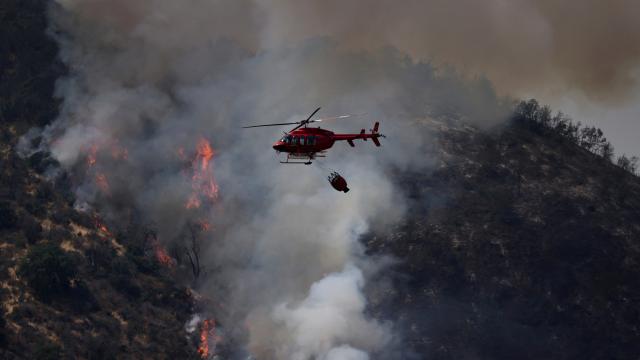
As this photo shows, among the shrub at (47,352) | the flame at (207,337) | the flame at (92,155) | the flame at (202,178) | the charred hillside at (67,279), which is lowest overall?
the shrub at (47,352)

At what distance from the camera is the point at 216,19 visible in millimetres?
172125

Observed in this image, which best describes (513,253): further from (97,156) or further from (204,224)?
(97,156)

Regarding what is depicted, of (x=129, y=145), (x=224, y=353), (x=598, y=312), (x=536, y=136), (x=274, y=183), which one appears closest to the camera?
(x=224, y=353)

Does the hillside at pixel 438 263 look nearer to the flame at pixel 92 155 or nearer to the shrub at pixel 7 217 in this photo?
the shrub at pixel 7 217

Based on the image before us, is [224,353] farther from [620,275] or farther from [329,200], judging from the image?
[620,275]

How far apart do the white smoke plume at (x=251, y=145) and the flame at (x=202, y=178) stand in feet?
3.04

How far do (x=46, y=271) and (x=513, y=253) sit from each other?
5337 centimetres

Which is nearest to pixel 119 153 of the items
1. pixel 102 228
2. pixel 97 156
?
pixel 97 156

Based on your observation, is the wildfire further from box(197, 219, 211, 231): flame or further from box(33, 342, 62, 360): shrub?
box(33, 342, 62, 360): shrub

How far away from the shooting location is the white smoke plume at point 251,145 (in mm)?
122312

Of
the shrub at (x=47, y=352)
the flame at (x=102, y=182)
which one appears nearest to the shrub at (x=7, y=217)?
the flame at (x=102, y=182)

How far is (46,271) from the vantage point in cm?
12419

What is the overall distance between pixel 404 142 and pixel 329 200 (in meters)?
20.7

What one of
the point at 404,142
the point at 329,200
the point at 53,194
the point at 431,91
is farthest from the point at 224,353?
the point at 431,91
